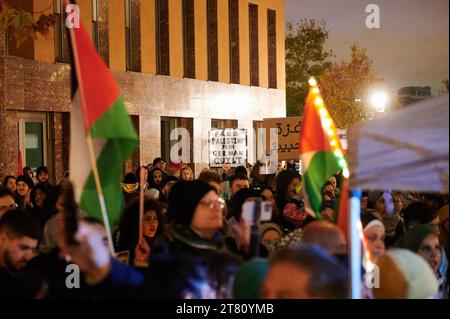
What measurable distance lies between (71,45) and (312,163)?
187cm

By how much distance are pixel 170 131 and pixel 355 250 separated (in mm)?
24613

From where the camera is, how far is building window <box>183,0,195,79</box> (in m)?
28.7

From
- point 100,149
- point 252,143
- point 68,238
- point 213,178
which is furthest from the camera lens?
point 252,143

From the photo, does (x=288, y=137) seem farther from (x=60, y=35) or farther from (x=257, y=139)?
(x=257, y=139)

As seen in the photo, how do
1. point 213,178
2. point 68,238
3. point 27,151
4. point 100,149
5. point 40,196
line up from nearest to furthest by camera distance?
point 68,238, point 100,149, point 213,178, point 40,196, point 27,151

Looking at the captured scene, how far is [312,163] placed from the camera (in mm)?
6152

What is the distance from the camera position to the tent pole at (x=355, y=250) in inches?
163

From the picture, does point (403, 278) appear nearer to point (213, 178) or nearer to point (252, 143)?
point (213, 178)

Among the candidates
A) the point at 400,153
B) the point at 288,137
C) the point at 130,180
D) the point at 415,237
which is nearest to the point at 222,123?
the point at 288,137

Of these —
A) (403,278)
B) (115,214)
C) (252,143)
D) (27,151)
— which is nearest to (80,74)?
(115,214)

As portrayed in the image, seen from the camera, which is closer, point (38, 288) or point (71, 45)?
point (38, 288)

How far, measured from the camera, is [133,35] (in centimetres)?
2580

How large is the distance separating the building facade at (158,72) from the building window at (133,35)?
3cm

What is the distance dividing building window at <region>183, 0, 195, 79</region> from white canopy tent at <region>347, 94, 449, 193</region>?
24728mm
